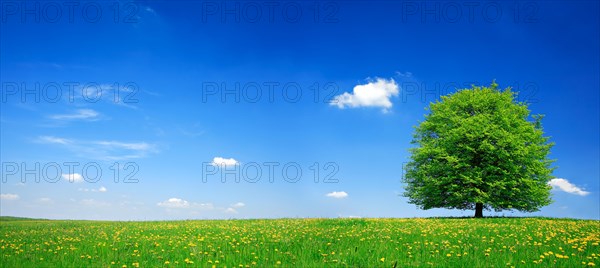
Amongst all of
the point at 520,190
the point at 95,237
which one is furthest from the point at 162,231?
the point at 520,190

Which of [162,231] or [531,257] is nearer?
[531,257]

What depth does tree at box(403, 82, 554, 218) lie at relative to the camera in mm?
30016

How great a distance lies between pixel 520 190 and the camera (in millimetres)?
30625

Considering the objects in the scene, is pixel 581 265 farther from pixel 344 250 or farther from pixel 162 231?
pixel 162 231

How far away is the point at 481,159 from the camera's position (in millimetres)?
30891

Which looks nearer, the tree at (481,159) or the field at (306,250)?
the field at (306,250)

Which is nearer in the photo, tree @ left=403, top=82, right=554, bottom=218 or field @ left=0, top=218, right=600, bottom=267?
field @ left=0, top=218, right=600, bottom=267

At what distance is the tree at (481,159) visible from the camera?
3002 cm

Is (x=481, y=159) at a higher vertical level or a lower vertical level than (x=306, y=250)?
higher

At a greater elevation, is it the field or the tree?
the tree

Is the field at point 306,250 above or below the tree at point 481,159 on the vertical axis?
Result: below

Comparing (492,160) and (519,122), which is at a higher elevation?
(519,122)

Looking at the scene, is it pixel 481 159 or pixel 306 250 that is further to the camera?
pixel 481 159

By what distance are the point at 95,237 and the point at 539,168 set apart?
28.4m
